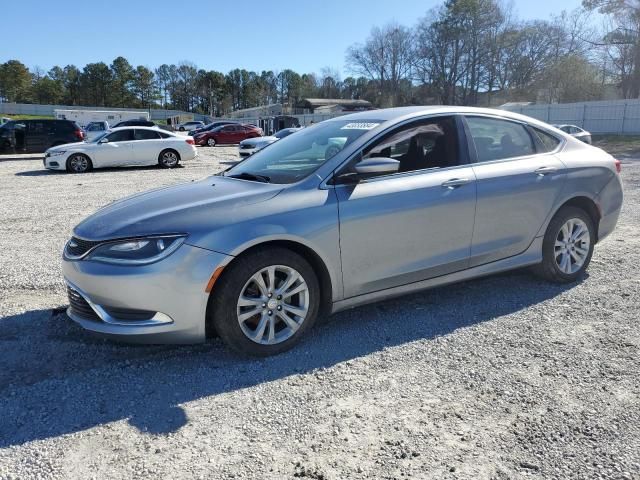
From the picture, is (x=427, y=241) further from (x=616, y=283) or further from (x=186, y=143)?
(x=186, y=143)

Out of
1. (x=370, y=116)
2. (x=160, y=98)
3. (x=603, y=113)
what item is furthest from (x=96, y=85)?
(x=370, y=116)

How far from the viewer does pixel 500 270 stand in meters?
4.28

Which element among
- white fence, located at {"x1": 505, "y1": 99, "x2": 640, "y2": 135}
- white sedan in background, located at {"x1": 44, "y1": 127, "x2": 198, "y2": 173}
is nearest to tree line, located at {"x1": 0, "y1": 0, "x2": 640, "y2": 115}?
white fence, located at {"x1": 505, "y1": 99, "x2": 640, "y2": 135}

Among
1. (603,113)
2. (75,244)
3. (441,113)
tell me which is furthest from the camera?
(603,113)

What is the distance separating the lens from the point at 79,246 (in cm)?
332

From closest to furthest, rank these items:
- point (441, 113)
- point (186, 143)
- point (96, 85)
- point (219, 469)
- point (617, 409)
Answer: point (219, 469)
point (617, 409)
point (441, 113)
point (186, 143)
point (96, 85)

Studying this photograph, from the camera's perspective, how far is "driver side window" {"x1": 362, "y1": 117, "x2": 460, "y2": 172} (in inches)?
155

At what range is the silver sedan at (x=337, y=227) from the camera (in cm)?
307

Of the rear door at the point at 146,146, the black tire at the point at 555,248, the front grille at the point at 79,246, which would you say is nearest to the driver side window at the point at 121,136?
the rear door at the point at 146,146

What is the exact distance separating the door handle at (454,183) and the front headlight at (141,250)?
2.05 meters

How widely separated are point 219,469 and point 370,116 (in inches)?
117

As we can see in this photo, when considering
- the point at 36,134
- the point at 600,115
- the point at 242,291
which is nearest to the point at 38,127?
the point at 36,134

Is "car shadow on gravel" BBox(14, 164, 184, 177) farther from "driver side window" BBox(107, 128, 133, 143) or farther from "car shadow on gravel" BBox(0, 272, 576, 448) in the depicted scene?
"car shadow on gravel" BBox(0, 272, 576, 448)

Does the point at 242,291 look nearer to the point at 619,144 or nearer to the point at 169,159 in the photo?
the point at 169,159
